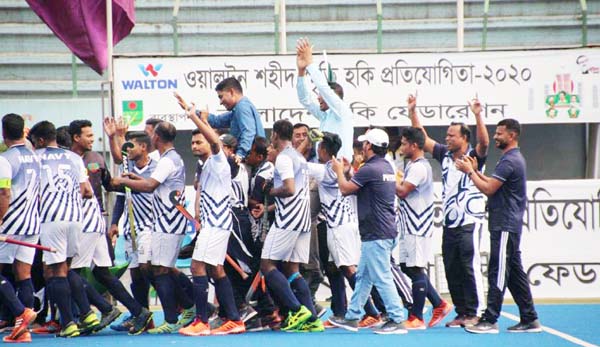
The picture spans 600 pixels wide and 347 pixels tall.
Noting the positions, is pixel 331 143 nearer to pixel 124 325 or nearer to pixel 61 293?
pixel 124 325

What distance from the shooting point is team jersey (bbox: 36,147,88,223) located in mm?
11539

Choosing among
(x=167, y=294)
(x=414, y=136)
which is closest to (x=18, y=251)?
(x=167, y=294)

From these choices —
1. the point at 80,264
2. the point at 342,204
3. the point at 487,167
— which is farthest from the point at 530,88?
the point at 80,264

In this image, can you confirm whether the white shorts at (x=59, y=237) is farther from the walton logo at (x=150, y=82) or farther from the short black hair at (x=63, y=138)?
the walton logo at (x=150, y=82)

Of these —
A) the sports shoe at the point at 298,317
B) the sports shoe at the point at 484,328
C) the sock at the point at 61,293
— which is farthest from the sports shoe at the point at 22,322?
the sports shoe at the point at 484,328

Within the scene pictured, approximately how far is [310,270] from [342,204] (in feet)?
2.99

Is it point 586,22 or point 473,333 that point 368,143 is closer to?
point 473,333

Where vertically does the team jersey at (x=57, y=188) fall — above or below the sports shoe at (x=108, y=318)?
above

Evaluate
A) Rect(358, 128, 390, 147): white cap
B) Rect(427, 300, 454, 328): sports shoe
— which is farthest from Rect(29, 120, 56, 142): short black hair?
Rect(427, 300, 454, 328): sports shoe

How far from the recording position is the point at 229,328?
1177 centimetres

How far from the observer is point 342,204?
12352 millimetres

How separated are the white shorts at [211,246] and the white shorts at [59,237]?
118 centimetres

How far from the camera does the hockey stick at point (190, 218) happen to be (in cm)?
1176

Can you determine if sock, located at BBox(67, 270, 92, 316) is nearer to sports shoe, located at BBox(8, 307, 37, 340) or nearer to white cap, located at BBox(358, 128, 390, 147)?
sports shoe, located at BBox(8, 307, 37, 340)
